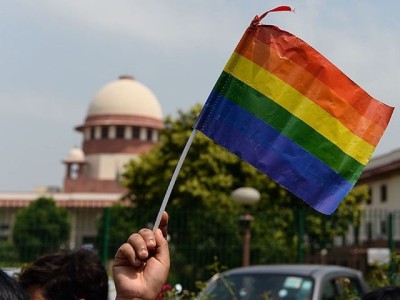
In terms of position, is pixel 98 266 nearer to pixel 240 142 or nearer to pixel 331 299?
pixel 240 142

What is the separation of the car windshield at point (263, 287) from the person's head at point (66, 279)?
2778 mm

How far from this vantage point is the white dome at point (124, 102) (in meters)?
65.3

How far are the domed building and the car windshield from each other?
57.1 meters

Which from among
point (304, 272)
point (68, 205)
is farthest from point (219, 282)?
point (68, 205)

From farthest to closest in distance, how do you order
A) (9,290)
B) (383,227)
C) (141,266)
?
(383,227) < (141,266) < (9,290)

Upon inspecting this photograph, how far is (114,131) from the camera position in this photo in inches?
2571

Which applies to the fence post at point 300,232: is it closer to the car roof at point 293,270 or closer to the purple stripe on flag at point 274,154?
the car roof at point 293,270

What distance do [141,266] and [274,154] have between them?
73 centimetres

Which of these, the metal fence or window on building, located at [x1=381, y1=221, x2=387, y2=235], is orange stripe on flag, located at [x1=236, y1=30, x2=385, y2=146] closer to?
the metal fence

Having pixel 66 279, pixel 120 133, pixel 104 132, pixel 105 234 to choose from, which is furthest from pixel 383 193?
pixel 66 279

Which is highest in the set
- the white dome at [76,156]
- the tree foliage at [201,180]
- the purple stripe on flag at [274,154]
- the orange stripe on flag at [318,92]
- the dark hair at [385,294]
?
the white dome at [76,156]

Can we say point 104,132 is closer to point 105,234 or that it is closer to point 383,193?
point 383,193

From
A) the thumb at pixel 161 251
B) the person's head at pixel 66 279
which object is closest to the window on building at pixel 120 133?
the person's head at pixel 66 279

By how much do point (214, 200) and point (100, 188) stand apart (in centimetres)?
3687
